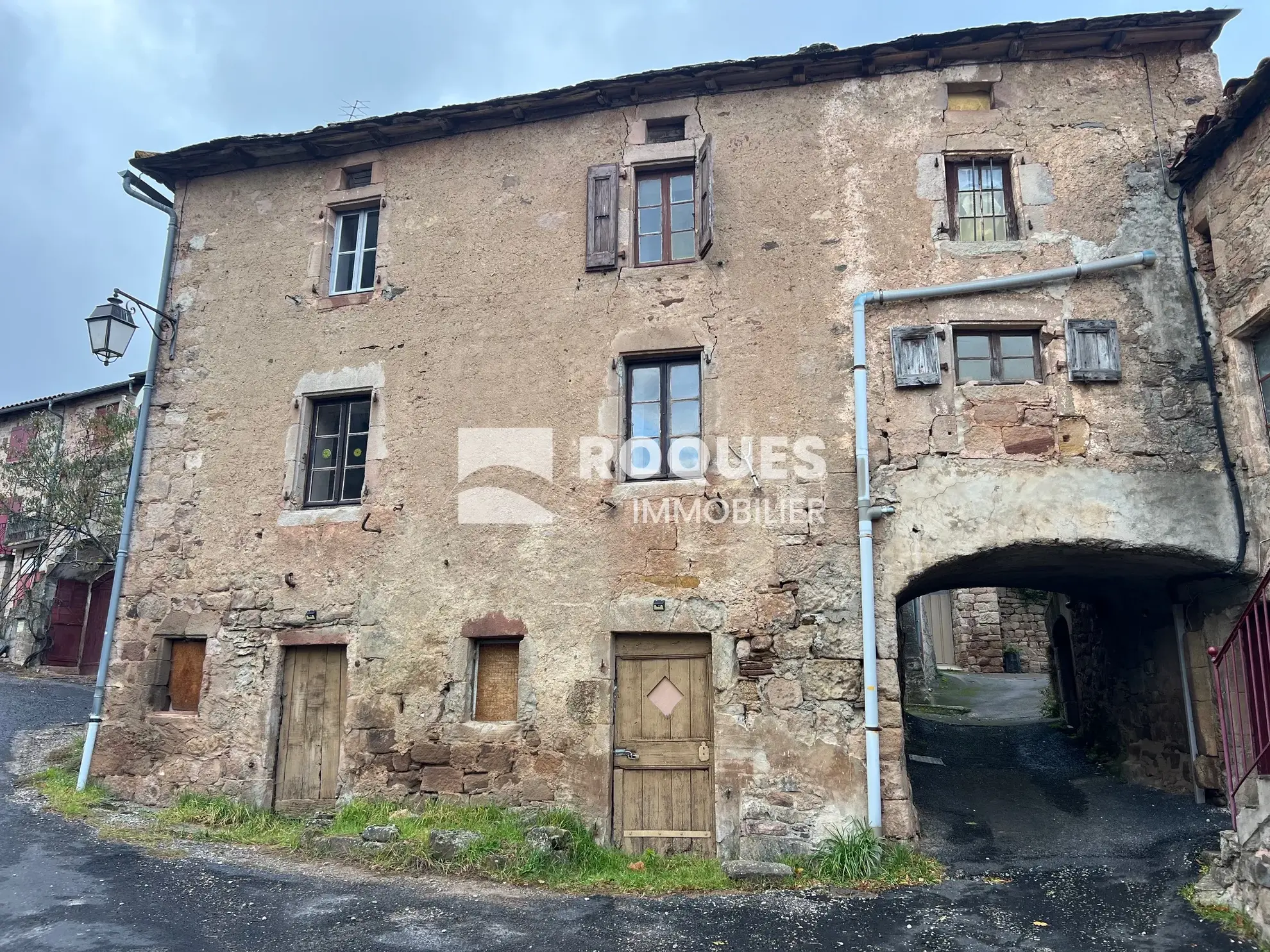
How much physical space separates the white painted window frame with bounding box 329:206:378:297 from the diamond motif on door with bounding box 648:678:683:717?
5.04m

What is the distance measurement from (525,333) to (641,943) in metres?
5.27

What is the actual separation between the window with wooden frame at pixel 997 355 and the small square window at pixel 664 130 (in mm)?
3344

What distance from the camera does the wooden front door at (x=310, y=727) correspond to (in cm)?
785

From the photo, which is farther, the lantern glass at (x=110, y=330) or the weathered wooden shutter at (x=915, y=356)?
the lantern glass at (x=110, y=330)

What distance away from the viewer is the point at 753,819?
667 centimetres

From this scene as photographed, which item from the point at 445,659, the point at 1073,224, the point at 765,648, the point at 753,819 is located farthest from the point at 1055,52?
the point at 445,659

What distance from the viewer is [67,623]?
17.8 metres

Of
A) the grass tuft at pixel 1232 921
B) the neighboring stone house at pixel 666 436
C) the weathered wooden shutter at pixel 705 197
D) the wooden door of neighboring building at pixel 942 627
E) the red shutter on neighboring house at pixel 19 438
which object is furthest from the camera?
the wooden door of neighboring building at pixel 942 627

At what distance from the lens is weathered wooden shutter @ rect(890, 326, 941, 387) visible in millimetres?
7125

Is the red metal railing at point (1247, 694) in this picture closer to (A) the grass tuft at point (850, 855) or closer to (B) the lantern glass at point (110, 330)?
(A) the grass tuft at point (850, 855)

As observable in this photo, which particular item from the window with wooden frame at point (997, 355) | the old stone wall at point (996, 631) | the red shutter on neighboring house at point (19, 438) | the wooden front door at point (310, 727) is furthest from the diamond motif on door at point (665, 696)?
the red shutter on neighboring house at point (19, 438)
